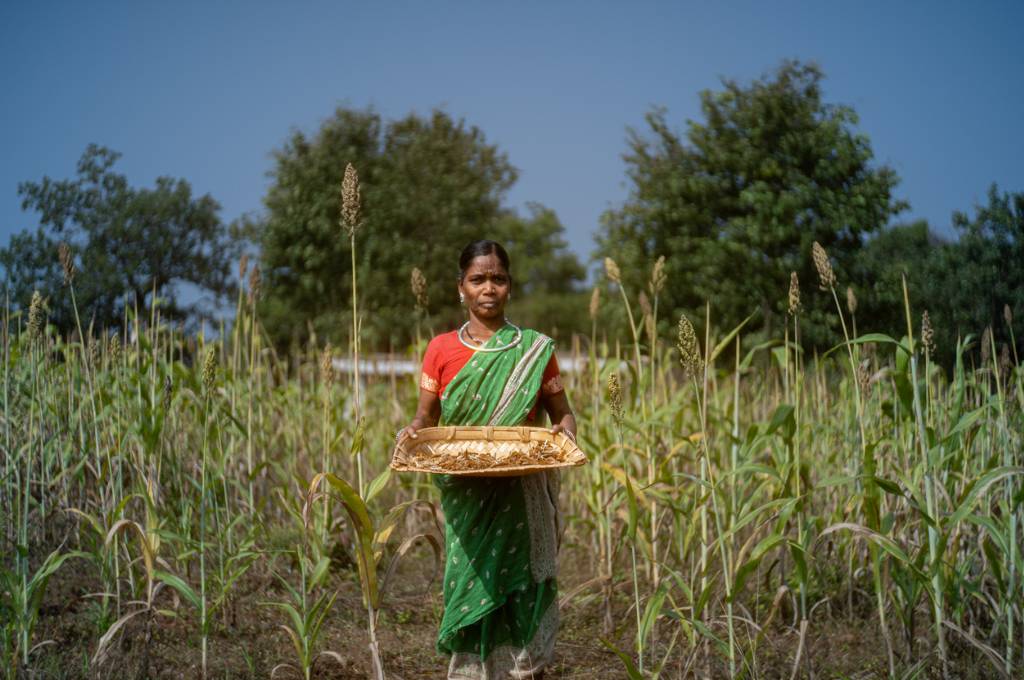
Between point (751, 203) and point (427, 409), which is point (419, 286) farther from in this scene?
point (751, 203)

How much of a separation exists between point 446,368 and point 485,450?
411 mm

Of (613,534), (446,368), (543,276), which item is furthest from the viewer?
(543,276)

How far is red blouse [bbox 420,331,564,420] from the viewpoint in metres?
2.96

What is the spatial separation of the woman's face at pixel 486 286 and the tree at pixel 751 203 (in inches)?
133

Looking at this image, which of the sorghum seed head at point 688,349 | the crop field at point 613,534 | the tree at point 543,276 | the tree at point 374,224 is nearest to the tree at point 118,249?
the crop field at point 613,534

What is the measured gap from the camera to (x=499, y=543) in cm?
287

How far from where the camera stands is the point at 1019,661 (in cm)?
287

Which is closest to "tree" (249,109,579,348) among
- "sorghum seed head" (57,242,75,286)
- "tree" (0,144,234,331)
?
"tree" (0,144,234,331)

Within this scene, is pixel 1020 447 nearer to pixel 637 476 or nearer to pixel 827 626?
pixel 827 626

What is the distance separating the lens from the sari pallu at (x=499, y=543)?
2861 mm

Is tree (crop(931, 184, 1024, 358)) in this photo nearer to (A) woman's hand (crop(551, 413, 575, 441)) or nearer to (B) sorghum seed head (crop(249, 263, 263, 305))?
(A) woman's hand (crop(551, 413, 575, 441))

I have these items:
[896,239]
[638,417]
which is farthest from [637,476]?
[896,239]

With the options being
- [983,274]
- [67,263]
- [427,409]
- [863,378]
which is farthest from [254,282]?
[983,274]

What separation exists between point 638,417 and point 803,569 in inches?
59.4
